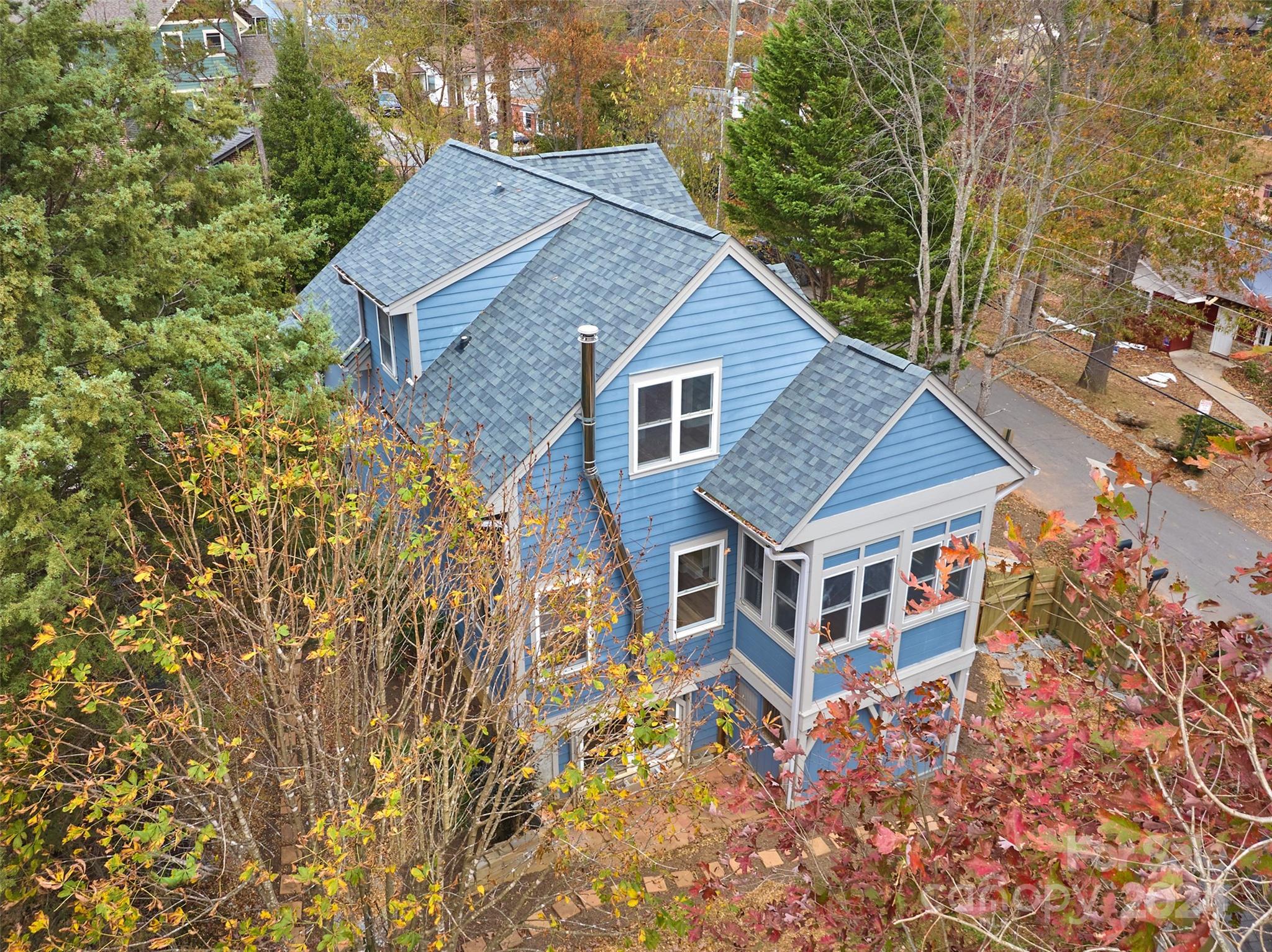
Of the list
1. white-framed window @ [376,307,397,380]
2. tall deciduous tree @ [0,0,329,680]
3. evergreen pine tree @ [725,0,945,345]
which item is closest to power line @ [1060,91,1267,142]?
evergreen pine tree @ [725,0,945,345]

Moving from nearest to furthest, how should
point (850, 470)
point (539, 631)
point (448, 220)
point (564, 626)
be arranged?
1. point (564, 626)
2. point (850, 470)
3. point (539, 631)
4. point (448, 220)

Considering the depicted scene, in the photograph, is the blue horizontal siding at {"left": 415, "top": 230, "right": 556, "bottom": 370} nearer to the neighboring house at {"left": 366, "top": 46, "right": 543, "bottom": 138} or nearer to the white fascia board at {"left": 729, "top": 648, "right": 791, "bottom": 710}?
the white fascia board at {"left": 729, "top": 648, "right": 791, "bottom": 710}

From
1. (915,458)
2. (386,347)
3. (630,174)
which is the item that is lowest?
(915,458)

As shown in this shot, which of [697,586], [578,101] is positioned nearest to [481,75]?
[578,101]

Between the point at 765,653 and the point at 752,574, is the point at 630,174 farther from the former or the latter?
the point at 765,653

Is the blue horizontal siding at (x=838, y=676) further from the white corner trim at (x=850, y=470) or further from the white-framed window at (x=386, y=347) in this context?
the white-framed window at (x=386, y=347)

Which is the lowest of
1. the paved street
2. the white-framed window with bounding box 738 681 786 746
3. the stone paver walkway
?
the paved street

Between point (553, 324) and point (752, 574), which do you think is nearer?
point (553, 324)

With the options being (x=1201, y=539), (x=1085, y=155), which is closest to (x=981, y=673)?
(x=1201, y=539)
